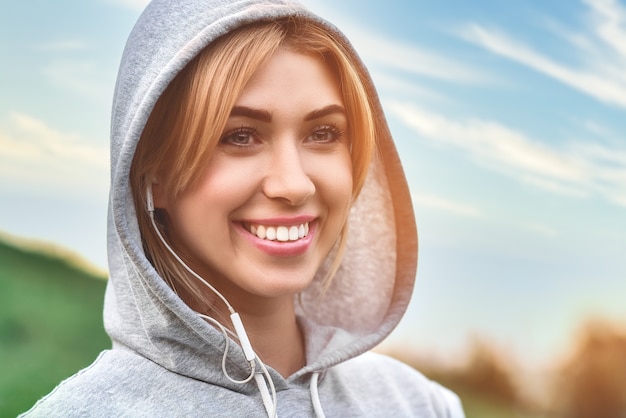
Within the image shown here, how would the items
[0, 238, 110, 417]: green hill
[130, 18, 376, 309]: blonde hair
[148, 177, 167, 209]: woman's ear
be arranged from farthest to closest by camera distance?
[0, 238, 110, 417]: green hill < [148, 177, 167, 209]: woman's ear < [130, 18, 376, 309]: blonde hair

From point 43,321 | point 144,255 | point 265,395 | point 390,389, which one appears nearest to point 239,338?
point 265,395

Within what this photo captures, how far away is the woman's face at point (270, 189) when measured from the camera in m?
1.41

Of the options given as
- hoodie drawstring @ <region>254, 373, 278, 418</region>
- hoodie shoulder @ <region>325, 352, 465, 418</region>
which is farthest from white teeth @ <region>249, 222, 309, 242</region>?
hoodie shoulder @ <region>325, 352, 465, 418</region>

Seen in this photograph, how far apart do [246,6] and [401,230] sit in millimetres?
650

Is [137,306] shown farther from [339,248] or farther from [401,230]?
[401,230]

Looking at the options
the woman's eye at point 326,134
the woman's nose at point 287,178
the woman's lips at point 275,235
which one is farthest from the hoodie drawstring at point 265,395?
the woman's eye at point 326,134

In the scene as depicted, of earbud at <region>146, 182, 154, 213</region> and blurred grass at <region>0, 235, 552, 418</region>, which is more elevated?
earbud at <region>146, 182, 154, 213</region>

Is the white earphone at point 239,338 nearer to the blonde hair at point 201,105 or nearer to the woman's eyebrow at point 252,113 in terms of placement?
the blonde hair at point 201,105

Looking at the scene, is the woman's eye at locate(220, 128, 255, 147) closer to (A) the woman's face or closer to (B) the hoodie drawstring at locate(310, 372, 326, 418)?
(A) the woman's face

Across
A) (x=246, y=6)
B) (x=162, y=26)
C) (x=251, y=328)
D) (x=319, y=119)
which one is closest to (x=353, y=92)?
(x=319, y=119)

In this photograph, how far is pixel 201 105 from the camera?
4.55ft

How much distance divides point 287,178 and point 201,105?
198 mm

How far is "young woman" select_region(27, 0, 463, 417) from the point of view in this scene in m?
1.41

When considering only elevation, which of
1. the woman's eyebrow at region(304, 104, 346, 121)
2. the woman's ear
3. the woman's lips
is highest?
the woman's eyebrow at region(304, 104, 346, 121)
